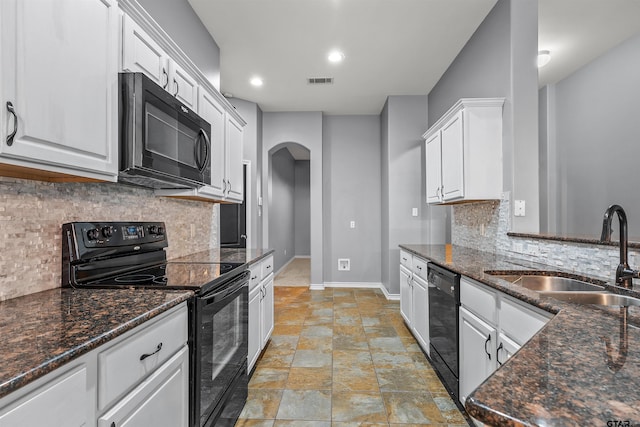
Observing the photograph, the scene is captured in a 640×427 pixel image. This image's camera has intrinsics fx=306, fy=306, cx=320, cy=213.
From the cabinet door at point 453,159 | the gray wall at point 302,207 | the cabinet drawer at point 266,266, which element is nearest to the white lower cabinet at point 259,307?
the cabinet drawer at point 266,266

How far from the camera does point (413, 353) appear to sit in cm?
271

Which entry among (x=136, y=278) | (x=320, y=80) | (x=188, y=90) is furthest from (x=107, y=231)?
(x=320, y=80)

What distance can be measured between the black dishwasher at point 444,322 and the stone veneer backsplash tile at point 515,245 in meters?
0.61

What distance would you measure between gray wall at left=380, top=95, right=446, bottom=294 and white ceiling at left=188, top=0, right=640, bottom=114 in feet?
1.06

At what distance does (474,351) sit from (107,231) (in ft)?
6.79

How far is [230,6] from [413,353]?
3443 millimetres

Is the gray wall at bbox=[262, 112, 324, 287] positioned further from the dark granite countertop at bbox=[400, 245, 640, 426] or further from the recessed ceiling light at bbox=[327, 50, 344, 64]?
the dark granite countertop at bbox=[400, 245, 640, 426]

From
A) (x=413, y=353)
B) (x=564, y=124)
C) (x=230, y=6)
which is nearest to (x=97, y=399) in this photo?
(x=413, y=353)

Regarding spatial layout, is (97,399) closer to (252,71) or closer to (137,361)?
(137,361)

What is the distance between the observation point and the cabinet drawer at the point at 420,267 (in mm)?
2638

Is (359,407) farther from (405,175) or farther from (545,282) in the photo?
(405,175)

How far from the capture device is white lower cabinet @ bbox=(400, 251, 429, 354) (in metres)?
2.61

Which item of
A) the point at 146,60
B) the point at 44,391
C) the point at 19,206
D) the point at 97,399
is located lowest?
the point at 97,399

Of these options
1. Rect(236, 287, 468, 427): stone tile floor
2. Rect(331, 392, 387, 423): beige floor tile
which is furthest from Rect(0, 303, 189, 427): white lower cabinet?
Rect(331, 392, 387, 423): beige floor tile
